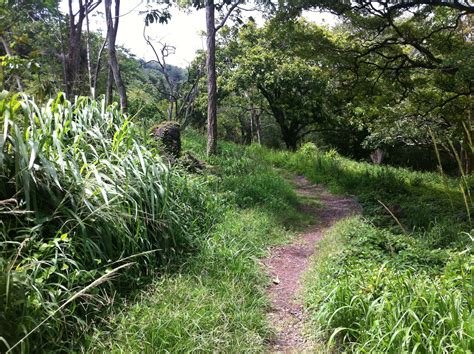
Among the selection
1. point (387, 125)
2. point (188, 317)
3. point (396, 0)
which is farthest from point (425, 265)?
point (387, 125)

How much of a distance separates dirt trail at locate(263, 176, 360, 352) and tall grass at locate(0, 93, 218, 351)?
0.98 meters

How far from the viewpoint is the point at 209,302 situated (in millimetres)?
2656

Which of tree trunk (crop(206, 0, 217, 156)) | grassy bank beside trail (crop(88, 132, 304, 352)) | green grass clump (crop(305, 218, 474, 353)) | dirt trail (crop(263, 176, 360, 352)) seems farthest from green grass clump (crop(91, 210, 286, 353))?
tree trunk (crop(206, 0, 217, 156))

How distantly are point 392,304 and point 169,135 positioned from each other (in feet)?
17.6

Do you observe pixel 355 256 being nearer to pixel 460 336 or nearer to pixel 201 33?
pixel 460 336

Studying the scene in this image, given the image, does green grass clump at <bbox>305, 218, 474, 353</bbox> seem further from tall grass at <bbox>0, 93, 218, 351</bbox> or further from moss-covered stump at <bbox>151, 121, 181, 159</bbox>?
moss-covered stump at <bbox>151, 121, 181, 159</bbox>

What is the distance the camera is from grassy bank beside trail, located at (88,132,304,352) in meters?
2.22

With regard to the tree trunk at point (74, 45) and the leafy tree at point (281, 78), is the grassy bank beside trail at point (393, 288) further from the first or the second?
the leafy tree at point (281, 78)

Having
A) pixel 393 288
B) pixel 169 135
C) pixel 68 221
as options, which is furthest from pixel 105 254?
pixel 169 135

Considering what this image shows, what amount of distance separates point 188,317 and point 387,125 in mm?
10563

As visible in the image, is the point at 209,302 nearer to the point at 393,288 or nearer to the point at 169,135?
the point at 393,288

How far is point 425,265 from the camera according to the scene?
318cm

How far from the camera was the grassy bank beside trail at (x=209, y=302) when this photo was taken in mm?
2220

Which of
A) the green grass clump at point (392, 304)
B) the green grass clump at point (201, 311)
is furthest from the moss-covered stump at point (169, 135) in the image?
the green grass clump at point (392, 304)
